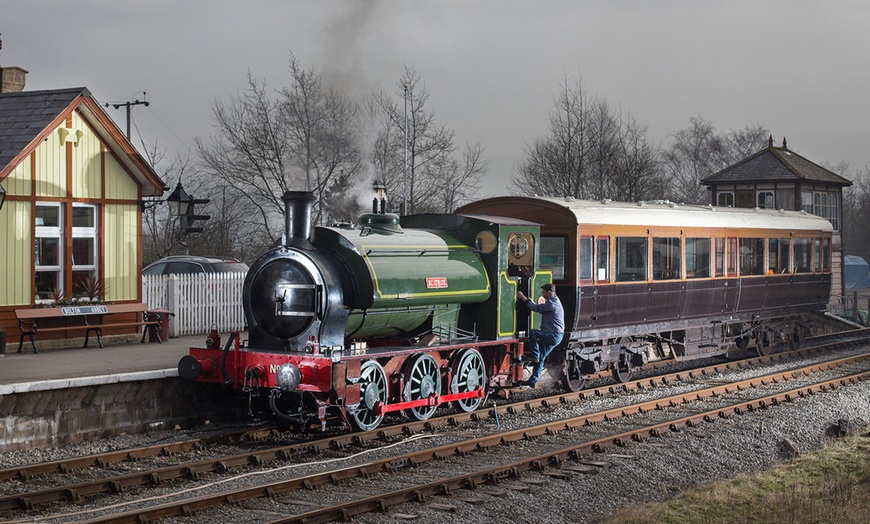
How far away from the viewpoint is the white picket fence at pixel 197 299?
19312 millimetres

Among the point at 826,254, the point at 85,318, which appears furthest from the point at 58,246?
the point at 826,254

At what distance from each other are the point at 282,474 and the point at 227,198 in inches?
1272

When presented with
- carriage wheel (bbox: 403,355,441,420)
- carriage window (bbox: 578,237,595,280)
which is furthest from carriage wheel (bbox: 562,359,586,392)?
carriage wheel (bbox: 403,355,441,420)

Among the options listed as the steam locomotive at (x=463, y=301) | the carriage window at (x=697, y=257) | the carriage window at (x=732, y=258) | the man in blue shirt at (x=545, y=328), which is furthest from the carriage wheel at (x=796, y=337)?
the man in blue shirt at (x=545, y=328)

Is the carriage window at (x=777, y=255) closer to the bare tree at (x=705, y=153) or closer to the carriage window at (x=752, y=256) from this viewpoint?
the carriage window at (x=752, y=256)

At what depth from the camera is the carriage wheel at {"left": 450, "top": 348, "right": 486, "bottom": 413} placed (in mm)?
13281

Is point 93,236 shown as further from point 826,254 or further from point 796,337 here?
point 826,254

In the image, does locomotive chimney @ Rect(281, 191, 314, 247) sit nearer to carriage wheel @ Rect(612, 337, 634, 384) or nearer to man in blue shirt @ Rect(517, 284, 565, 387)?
man in blue shirt @ Rect(517, 284, 565, 387)

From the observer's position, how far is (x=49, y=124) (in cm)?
1567

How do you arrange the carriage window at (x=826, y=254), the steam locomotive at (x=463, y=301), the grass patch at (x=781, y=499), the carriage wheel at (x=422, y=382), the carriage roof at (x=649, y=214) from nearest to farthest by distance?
the grass patch at (x=781, y=499), the steam locomotive at (x=463, y=301), the carriage wheel at (x=422, y=382), the carriage roof at (x=649, y=214), the carriage window at (x=826, y=254)

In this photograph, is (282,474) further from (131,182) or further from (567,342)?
(131,182)

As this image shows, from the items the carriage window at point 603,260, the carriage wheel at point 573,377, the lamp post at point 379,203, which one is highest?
the lamp post at point 379,203

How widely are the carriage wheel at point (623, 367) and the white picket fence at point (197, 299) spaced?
7.55m

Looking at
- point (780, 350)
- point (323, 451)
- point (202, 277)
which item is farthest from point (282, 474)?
point (780, 350)
